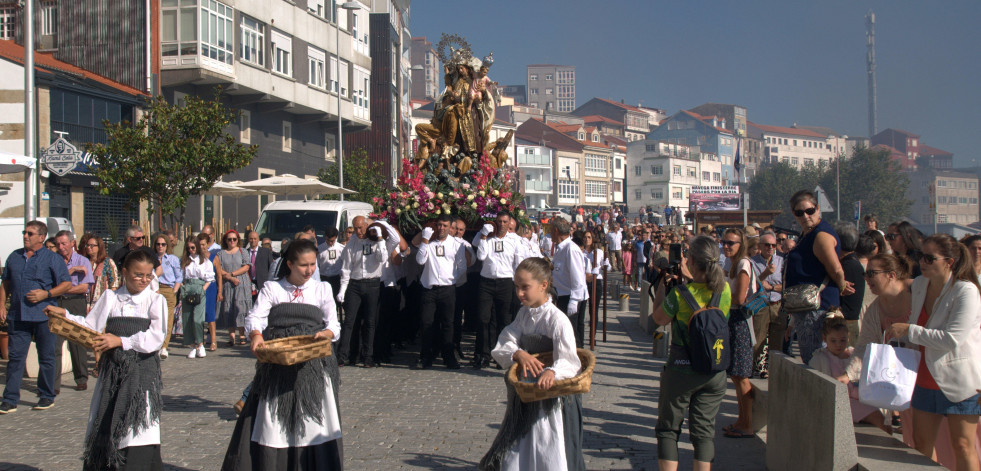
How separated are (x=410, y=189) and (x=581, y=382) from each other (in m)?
7.74

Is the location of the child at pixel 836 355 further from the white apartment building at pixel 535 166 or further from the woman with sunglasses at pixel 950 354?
the white apartment building at pixel 535 166

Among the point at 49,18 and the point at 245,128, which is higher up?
the point at 49,18

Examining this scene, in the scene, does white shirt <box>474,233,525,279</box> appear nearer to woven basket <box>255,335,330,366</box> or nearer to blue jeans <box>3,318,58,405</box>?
blue jeans <box>3,318,58,405</box>

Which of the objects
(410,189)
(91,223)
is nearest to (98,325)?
(410,189)

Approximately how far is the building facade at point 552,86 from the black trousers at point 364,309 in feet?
526

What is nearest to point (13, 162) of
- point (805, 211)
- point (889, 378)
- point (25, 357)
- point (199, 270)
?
point (199, 270)

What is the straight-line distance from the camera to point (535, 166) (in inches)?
3656

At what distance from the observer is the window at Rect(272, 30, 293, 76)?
3153cm

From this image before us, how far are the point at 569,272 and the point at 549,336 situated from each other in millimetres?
5945

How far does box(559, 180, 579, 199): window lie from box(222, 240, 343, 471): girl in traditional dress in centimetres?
9060

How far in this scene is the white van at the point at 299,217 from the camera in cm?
1667

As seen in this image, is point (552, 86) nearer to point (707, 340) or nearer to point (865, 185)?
point (865, 185)

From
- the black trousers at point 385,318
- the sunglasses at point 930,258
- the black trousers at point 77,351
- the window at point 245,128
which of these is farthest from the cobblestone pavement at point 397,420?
the window at point 245,128

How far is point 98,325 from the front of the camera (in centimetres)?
551
